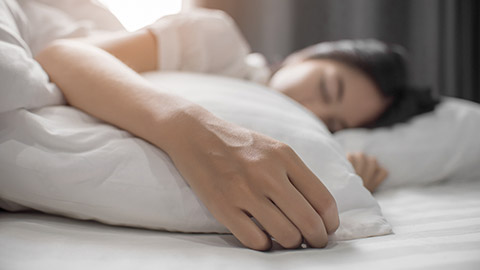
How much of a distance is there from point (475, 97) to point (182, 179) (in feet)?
Answer: 5.41

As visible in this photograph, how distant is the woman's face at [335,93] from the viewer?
1.16m

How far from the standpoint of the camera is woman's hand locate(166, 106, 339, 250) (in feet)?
1.51

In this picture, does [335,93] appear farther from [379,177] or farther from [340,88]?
[379,177]

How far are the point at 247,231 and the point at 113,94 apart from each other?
0.90ft

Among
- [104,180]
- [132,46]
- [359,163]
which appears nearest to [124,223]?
[104,180]

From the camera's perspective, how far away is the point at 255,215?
0.46 m

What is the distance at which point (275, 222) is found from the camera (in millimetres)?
456

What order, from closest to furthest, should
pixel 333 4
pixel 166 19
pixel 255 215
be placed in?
pixel 255 215, pixel 166 19, pixel 333 4

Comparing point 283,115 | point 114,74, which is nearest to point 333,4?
point 283,115

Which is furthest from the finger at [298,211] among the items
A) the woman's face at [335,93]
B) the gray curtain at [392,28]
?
the gray curtain at [392,28]

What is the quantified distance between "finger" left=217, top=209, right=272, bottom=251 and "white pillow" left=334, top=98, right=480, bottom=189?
568 mm

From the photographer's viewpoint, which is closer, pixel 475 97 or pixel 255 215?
Result: pixel 255 215

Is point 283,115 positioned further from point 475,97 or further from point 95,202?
point 475,97

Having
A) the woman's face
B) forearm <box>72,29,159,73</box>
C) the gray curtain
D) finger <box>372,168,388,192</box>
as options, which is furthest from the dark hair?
forearm <box>72,29,159,73</box>
